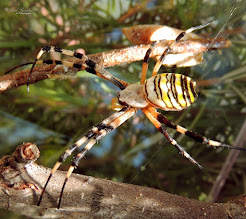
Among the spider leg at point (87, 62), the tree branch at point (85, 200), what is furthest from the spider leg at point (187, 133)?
the tree branch at point (85, 200)

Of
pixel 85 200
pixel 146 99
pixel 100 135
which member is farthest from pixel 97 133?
pixel 85 200

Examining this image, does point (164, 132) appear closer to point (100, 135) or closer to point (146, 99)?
point (146, 99)

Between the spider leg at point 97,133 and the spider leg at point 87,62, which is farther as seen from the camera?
the spider leg at point 87,62

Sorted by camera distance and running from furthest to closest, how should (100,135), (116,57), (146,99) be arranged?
(146,99), (100,135), (116,57)

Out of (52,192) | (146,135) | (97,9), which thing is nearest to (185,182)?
(146,135)

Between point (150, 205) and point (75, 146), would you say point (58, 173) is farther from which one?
point (75, 146)

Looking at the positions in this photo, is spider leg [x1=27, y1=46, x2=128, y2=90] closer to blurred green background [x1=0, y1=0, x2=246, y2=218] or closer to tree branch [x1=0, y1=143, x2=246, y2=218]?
blurred green background [x1=0, y1=0, x2=246, y2=218]

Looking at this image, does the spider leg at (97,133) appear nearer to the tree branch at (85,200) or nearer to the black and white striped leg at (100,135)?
the black and white striped leg at (100,135)
